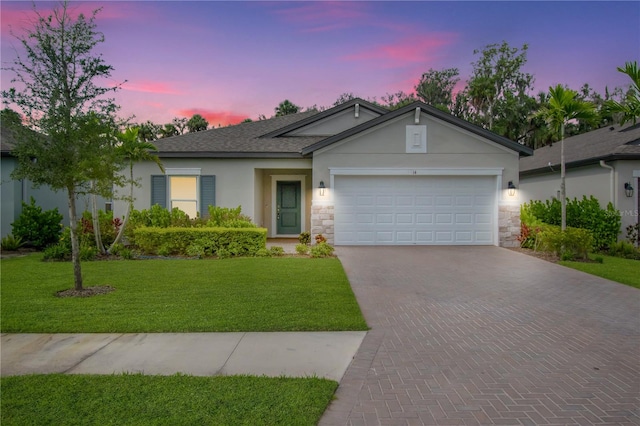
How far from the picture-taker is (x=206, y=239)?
11945 millimetres

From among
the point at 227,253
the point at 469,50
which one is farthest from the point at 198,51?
the point at 469,50

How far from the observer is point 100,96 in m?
7.57

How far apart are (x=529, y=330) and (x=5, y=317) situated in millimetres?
7302

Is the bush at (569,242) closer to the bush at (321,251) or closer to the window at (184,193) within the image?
the bush at (321,251)

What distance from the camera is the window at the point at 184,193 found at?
1462 centimetres

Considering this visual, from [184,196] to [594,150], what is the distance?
15.6 m

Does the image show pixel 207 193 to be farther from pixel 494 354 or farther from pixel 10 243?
pixel 494 354

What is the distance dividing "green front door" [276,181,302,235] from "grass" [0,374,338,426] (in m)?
13.1

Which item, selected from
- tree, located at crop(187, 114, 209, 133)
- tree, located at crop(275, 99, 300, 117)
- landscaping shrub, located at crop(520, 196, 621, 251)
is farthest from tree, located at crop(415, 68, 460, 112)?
landscaping shrub, located at crop(520, 196, 621, 251)

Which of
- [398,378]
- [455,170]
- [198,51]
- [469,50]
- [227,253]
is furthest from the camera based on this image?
[469,50]

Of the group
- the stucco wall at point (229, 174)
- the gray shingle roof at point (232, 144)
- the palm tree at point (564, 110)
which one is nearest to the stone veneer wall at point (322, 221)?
the stucco wall at point (229, 174)

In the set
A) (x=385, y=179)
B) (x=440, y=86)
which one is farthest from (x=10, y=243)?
(x=440, y=86)

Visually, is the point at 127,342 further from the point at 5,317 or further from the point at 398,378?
the point at 398,378

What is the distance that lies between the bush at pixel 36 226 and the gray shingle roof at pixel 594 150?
18947 mm
